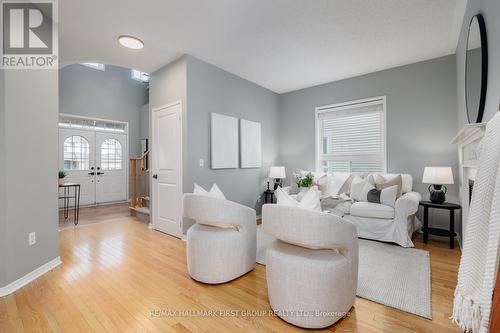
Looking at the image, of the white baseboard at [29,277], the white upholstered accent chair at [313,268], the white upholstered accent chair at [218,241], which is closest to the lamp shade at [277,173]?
the white upholstered accent chair at [218,241]

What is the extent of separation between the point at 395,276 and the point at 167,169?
338 cm

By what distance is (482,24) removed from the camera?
183cm

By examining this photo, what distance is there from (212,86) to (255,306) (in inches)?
127

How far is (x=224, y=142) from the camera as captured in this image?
3949mm

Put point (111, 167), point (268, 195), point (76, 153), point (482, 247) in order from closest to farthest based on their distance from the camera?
point (482, 247), point (268, 195), point (76, 153), point (111, 167)

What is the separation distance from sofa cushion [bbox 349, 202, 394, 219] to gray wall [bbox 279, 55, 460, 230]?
40.8 inches

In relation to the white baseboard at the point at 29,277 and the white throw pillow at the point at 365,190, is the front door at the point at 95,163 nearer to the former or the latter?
the white baseboard at the point at 29,277

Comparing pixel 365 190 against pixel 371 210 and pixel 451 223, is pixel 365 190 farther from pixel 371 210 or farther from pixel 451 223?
pixel 451 223


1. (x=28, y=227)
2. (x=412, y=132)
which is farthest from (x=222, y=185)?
(x=412, y=132)

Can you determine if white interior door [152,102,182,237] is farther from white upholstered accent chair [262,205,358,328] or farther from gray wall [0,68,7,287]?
white upholstered accent chair [262,205,358,328]

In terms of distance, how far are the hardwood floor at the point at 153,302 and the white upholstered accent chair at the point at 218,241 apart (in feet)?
0.40

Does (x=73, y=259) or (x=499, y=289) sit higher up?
(x=499, y=289)

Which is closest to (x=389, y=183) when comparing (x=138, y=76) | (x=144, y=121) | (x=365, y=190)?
(x=365, y=190)

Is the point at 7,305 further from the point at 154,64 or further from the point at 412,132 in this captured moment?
the point at 412,132
